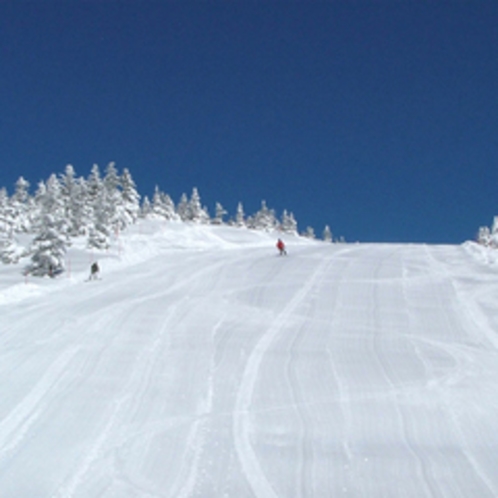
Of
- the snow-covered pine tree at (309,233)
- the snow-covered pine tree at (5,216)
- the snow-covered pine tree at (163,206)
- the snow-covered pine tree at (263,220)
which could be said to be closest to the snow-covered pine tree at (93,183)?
the snow-covered pine tree at (5,216)

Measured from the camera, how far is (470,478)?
611 centimetres

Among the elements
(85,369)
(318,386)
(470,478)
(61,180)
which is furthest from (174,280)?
(61,180)

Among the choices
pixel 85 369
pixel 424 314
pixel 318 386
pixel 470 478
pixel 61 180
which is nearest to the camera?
pixel 470 478

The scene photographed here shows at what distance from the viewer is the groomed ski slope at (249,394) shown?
20.2 ft

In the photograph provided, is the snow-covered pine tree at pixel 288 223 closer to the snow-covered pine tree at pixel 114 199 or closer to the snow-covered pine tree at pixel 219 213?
the snow-covered pine tree at pixel 219 213

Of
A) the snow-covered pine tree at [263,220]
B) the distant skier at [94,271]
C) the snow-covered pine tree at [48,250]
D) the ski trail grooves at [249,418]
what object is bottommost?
the ski trail grooves at [249,418]

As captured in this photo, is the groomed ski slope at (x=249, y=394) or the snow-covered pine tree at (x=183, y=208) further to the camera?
the snow-covered pine tree at (x=183, y=208)

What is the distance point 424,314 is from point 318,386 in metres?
7.36

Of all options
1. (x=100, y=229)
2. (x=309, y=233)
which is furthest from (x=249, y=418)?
(x=309, y=233)

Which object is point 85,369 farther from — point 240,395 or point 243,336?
point 243,336

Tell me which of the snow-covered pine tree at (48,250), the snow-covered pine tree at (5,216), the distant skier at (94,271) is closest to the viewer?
the distant skier at (94,271)

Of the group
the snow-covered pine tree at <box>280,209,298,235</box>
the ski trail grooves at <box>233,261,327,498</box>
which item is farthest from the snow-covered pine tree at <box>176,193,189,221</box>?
the ski trail grooves at <box>233,261,327,498</box>

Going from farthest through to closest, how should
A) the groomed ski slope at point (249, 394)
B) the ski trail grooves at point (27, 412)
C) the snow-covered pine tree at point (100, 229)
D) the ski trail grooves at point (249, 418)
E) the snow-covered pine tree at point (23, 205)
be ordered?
the snow-covered pine tree at point (23, 205), the snow-covered pine tree at point (100, 229), the ski trail grooves at point (27, 412), the groomed ski slope at point (249, 394), the ski trail grooves at point (249, 418)

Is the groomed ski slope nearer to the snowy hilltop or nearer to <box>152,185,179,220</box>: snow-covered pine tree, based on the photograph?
the snowy hilltop
